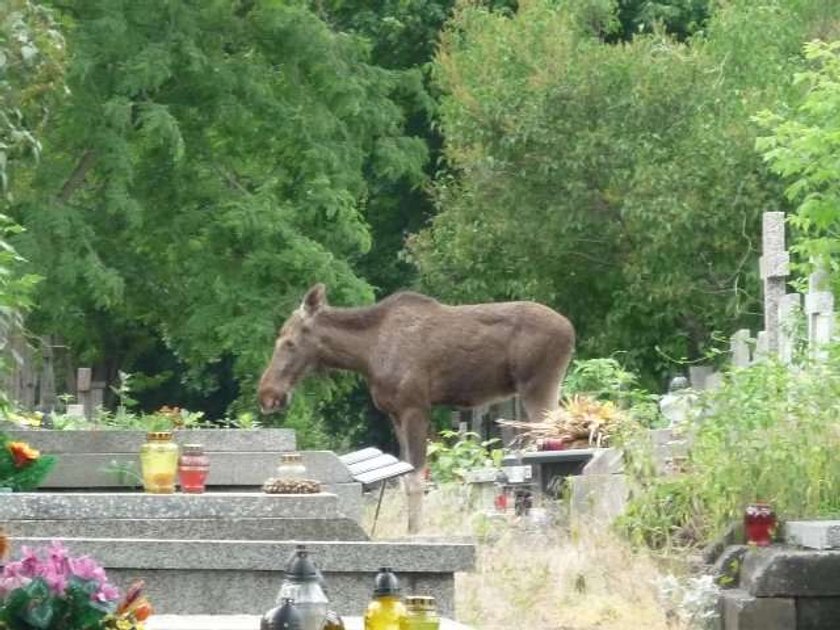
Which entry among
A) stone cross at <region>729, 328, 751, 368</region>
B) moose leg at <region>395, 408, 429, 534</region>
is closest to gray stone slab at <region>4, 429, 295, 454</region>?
moose leg at <region>395, 408, 429, 534</region>

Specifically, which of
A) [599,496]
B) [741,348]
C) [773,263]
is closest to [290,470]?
[599,496]

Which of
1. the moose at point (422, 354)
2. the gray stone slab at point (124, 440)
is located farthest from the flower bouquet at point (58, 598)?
the moose at point (422, 354)

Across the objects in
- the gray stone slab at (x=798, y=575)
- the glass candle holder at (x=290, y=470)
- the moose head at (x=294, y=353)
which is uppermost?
the moose head at (x=294, y=353)

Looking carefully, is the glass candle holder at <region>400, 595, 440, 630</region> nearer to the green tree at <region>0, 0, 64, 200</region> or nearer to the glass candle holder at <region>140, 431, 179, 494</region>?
the glass candle holder at <region>140, 431, 179, 494</region>

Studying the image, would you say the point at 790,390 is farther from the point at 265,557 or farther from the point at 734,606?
the point at 265,557

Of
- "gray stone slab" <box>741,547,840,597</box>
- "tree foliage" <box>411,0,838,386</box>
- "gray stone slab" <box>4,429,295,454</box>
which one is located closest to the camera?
"gray stone slab" <box>741,547,840,597</box>

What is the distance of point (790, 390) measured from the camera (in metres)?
15.7

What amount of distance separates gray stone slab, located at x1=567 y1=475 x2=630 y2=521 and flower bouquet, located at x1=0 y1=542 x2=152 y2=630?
8.76m

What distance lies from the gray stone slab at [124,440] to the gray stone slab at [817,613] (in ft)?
16.1

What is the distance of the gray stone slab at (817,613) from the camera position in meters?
13.0

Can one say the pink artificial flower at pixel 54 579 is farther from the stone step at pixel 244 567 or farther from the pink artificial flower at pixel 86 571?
the stone step at pixel 244 567

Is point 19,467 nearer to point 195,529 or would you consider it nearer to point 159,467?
point 159,467

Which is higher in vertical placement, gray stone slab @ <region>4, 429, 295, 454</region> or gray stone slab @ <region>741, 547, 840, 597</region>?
gray stone slab @ <region>4, 429, 295, 454</region>

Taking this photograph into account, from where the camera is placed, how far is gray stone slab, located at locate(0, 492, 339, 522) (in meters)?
12.0
